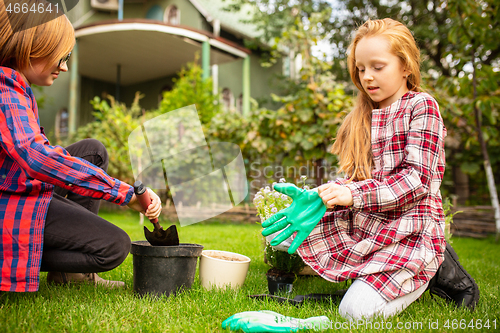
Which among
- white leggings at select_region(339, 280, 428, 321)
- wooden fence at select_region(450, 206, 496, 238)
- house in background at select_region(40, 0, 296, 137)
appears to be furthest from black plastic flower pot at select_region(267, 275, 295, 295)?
house in background at select_region(40, 0, 296, 137)

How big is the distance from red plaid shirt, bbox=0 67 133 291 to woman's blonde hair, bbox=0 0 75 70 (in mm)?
91

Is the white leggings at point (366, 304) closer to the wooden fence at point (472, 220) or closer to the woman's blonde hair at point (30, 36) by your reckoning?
the woman's blonde hair at point (30, 36)

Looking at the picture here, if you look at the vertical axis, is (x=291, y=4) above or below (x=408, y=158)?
above

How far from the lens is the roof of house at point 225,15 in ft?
32.9

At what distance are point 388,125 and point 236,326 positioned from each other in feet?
3.54

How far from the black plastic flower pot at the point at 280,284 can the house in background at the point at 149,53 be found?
641 centimetres

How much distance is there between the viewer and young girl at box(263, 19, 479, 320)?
4.76 ft

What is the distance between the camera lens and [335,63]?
9742mm

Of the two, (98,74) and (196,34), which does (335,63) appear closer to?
(196,34)

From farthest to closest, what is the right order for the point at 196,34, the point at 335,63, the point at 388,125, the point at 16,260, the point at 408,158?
the point at 335,63
the point at 196,34
the point at 388,125
the point at 408,158
the point at 16,260

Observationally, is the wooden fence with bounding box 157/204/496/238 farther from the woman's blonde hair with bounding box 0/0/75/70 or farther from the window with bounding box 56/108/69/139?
the window with bounding box 56/108/69/139

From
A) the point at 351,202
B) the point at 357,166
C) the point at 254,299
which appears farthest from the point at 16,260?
the point at 357,166

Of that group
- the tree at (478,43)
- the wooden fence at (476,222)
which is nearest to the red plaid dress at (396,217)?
the tree at (478,43)

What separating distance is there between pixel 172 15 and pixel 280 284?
404 inches
